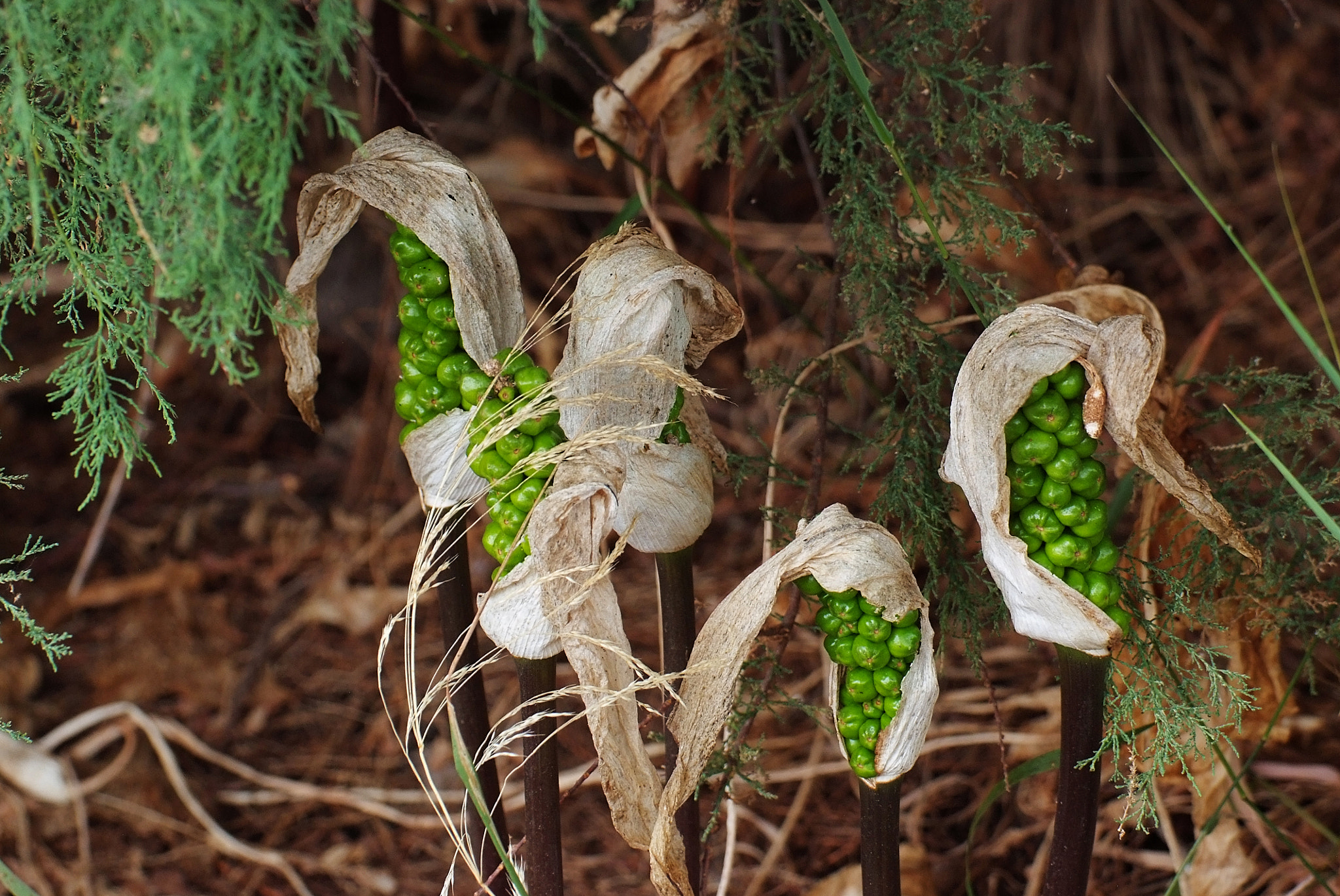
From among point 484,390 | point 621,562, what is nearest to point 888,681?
point 484,390

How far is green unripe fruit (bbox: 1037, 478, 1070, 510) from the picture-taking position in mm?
767

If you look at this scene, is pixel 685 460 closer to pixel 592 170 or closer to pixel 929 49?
pixel 929 49

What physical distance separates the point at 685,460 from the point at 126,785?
1101 millimetres

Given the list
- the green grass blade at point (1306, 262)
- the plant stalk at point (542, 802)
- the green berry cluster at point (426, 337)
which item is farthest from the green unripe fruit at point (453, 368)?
the green grass blade at point (1306, 262)

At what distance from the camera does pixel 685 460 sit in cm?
87

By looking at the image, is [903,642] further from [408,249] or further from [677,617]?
[408,249]

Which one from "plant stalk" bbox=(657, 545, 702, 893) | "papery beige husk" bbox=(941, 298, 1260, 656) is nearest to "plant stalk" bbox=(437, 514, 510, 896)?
"plant stalk" bbox=(657, 545, 702, 893)

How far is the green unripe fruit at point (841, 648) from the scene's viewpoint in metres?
0.81

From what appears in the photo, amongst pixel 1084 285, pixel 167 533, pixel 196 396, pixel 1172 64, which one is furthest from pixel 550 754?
pixel 1172 64

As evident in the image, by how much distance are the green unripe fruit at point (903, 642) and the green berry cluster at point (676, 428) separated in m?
0.22

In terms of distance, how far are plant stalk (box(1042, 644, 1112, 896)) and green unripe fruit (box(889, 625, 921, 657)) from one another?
0.36 feet

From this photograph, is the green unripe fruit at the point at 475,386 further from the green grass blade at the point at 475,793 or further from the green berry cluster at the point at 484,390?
the green grass blade at the point at 475,793

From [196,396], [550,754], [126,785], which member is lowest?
[126,785]

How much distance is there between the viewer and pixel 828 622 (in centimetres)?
81
